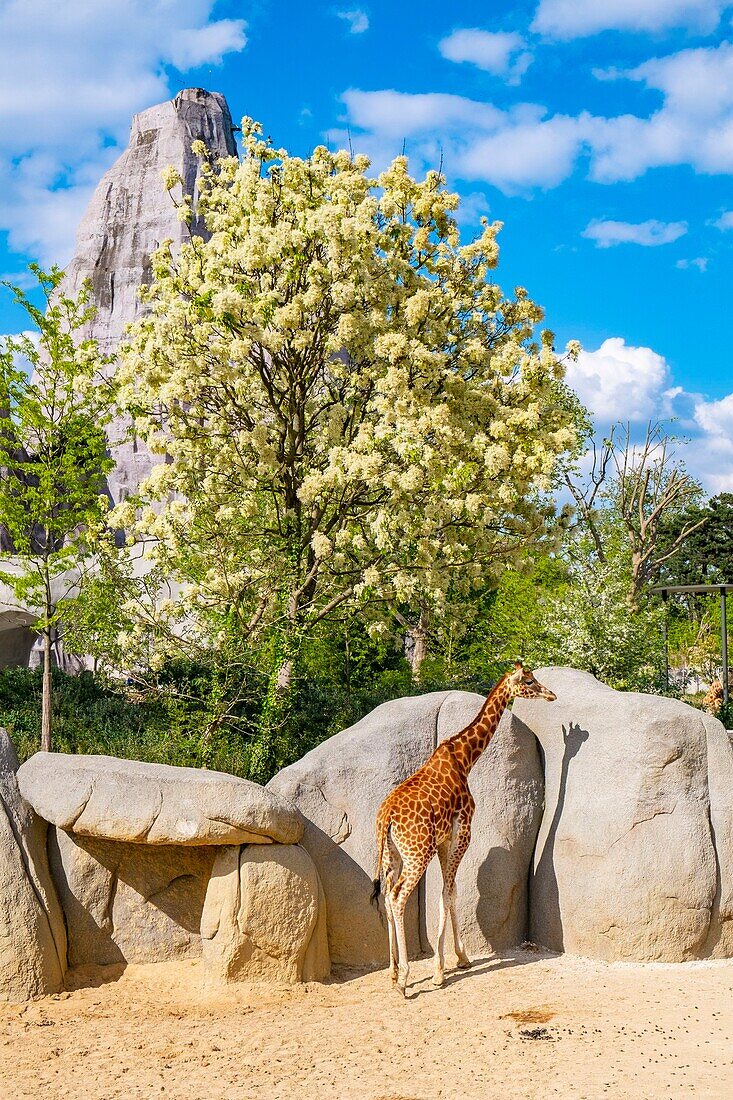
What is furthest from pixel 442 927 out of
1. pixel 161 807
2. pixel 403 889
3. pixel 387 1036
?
pixel 161 807

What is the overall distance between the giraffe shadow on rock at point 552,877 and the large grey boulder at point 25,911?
3869mm

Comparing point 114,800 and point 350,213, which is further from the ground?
point 350,213

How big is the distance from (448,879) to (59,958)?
119 inches

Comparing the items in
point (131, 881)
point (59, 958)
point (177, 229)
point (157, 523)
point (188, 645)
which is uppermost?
point (177, 229)

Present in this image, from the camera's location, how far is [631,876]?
25.9 feet

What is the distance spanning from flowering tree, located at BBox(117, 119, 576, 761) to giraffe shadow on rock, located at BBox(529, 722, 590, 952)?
11.0 ft

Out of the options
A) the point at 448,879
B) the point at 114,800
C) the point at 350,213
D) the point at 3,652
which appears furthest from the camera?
the point at 3,652

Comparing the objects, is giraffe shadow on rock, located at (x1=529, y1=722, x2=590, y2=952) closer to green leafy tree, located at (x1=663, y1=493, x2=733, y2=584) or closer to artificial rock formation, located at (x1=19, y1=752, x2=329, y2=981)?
artificial rock formation, located at (x1=19, y1=752, x2=329, y2=981)

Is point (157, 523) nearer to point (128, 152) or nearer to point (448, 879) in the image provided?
point (448, 879)

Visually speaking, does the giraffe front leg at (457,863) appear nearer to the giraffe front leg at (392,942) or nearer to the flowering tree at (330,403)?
the giraffe front leg at (392,942)

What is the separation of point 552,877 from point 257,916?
2.57 metres

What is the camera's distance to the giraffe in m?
7.48

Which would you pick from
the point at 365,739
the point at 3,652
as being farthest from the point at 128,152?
the point at 365,739

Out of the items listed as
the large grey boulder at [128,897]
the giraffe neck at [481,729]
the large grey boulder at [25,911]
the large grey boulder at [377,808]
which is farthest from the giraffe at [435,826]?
the large grey boulder at [25,911]
